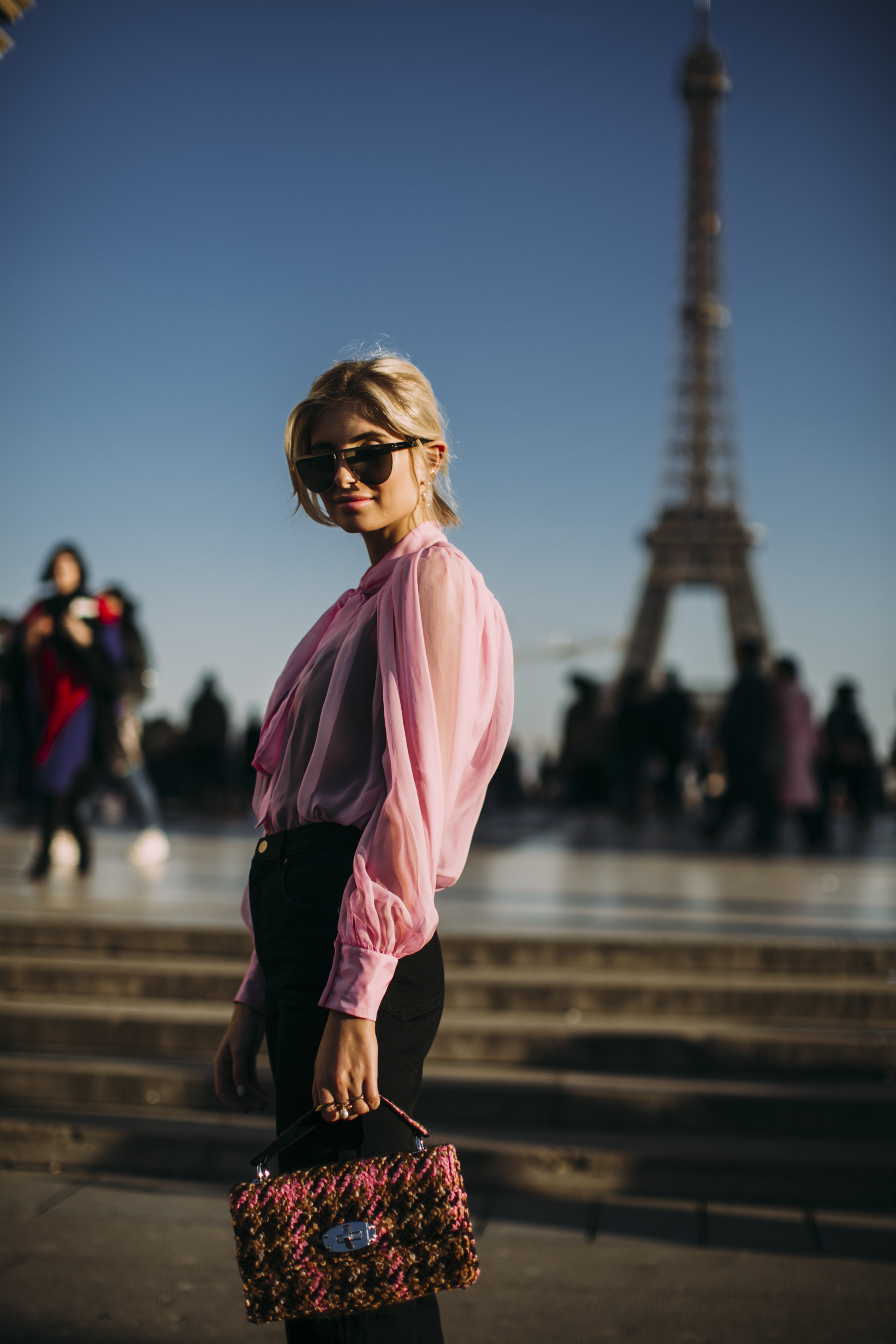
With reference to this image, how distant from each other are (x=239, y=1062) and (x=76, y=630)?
5308 mm

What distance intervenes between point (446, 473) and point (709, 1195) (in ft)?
8.44

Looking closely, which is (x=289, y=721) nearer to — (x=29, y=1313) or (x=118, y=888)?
(x=29, y=1313)

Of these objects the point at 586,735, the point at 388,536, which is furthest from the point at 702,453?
the point at 388,536

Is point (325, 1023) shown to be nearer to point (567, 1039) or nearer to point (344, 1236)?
point (344, 1236)

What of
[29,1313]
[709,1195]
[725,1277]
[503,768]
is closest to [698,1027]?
[709,1195]

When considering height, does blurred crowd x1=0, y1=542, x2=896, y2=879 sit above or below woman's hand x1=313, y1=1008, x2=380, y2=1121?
above

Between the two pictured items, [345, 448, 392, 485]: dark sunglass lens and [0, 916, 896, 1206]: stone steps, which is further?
[0, 916, 896, 1206]: stone steps

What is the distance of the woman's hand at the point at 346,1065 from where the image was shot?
139cm

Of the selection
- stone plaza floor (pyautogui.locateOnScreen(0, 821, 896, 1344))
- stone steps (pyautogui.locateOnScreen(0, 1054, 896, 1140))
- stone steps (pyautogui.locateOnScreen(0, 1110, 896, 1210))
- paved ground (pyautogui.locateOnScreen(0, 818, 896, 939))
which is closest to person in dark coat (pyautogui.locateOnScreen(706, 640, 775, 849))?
paved ground (pyautogui.locateOnScreen(0, 818, 896, 939))

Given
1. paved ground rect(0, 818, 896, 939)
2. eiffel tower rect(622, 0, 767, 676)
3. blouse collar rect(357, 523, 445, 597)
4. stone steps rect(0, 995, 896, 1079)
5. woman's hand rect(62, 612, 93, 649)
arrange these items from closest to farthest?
blouse collar rect(357, 523, 445, 597)
stone steps rect(0, 995, 896, 1079)
paved ground rect(0, 818, 896, 939)
woman's hand rect(62, 612, 93, 649)
eiffel tower rect(622, 0, 767, 676)

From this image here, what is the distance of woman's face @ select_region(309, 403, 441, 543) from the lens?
1634 millimetres

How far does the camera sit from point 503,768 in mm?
19203

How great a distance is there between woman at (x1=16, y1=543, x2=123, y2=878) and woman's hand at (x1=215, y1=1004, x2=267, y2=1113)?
17.2ft

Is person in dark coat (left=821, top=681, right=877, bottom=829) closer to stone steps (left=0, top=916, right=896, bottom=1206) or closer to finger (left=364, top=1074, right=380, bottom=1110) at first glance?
stone steps (left=0, top=916, right=896, bottom=1206)
